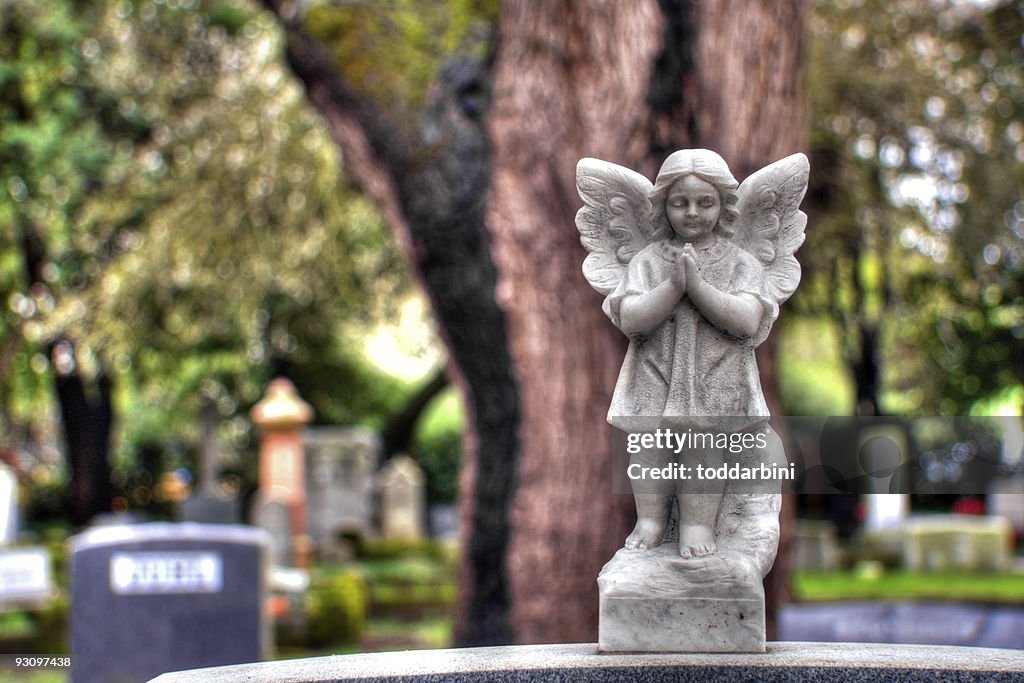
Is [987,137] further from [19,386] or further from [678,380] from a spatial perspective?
[19,386]

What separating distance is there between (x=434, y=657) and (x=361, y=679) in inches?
15.7

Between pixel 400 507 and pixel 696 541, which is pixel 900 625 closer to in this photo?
pixel 696 541

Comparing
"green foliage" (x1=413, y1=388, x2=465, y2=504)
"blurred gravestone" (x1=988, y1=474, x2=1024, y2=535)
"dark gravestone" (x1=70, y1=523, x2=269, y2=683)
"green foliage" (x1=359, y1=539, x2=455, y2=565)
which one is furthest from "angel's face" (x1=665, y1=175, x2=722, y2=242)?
"green foliage" (x1=413, y1=388, x2=465, y2=504)

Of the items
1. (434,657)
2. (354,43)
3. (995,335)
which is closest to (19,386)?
(354,43)

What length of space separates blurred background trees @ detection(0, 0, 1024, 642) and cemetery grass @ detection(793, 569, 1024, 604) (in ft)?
7.53

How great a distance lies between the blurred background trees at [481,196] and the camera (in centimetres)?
730

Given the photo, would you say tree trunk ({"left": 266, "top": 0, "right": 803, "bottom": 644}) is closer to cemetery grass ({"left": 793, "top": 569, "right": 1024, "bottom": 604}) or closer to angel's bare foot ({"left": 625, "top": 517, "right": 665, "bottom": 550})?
angel's bare foot ({"left": 625, "top": 517, "right": 665, "bottom": 550})

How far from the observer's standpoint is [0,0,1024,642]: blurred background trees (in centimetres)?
730

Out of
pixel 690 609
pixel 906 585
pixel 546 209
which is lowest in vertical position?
pixel 906 585

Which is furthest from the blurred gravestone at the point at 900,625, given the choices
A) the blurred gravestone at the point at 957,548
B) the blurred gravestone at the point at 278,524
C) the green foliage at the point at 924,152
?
the blurred gravestone at the point at 957,548

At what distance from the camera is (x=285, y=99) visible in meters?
12.9

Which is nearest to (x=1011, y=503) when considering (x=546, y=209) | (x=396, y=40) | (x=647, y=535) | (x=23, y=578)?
(x=23, y=578)

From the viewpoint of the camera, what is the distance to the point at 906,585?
51.3ft

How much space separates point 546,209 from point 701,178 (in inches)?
133
